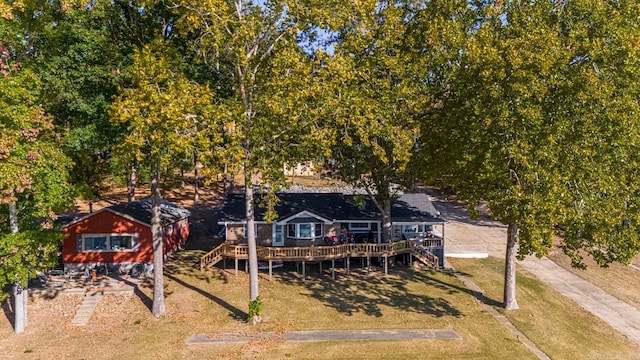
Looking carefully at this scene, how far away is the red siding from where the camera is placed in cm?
2827

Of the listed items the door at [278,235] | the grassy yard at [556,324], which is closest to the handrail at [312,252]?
the door at [278,235]

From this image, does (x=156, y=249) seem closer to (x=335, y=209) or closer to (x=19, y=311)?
(x=19, y=311)

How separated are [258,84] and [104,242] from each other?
16.4m

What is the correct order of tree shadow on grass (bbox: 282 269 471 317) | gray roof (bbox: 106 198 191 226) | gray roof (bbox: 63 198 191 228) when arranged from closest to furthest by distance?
1. tree shadow on grass (bbox: 282 269 471 317)
2. gray roof (bbox: 63 198 191 228)
3. gray roof (bbox: 106 198 191 226)

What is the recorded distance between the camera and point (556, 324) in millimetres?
22750

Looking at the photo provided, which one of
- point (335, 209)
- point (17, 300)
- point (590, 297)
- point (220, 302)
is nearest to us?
point (17, 300)

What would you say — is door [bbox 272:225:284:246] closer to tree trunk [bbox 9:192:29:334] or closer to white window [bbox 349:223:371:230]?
white window [bbox 349:223:371:230]

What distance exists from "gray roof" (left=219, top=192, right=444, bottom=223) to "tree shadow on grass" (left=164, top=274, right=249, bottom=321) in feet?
17.5

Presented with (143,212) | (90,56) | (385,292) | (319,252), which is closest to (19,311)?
(143,212)

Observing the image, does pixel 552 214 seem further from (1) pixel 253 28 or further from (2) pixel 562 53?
(1) pixel 253 28

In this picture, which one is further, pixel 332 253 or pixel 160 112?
pixel 332 253

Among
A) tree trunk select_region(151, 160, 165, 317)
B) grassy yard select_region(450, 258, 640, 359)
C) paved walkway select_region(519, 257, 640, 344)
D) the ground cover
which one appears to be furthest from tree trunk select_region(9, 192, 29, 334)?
the ground cover

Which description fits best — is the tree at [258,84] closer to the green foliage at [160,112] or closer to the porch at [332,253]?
the green foliage at [160,112]

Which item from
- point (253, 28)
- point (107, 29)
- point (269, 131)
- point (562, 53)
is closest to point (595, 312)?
point (562, 53)
